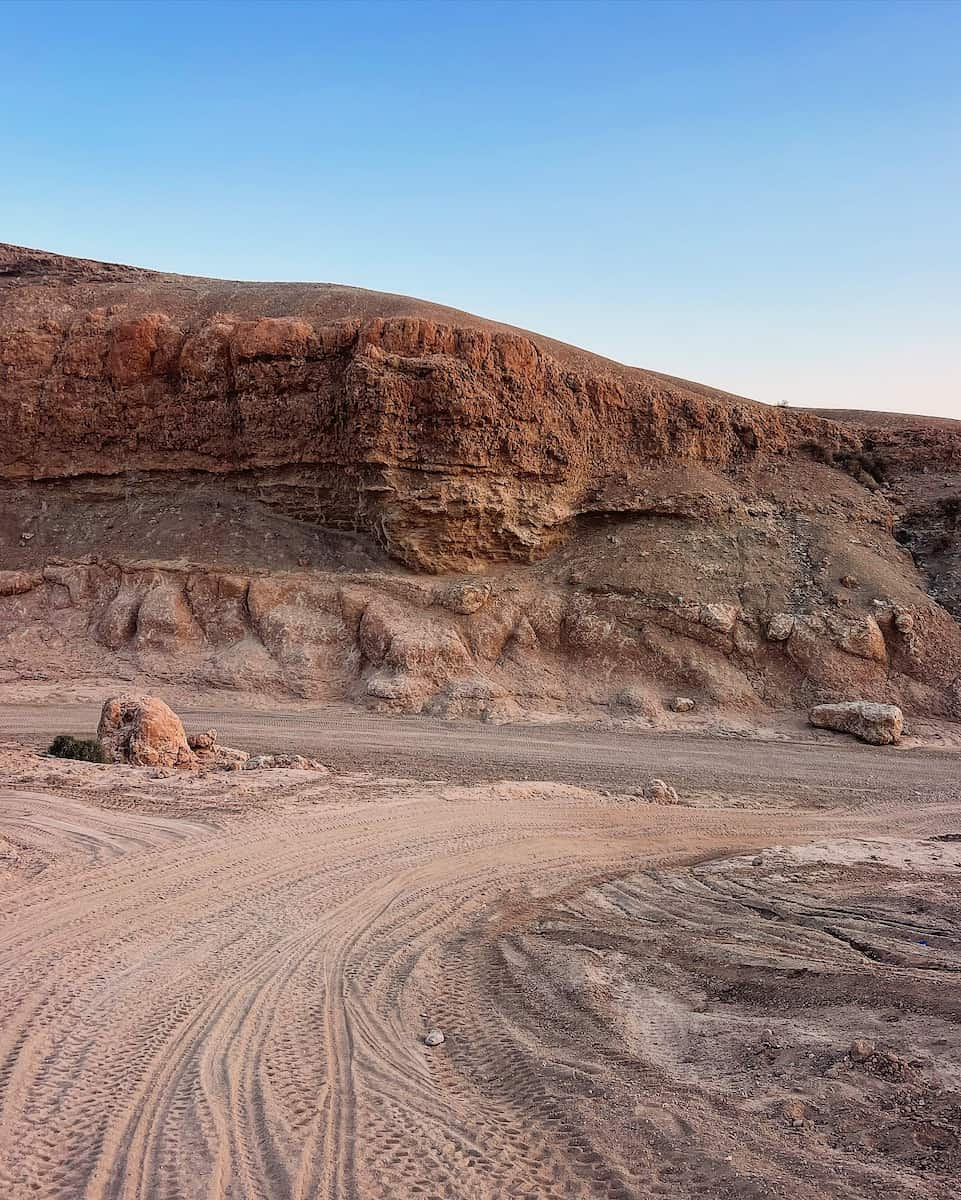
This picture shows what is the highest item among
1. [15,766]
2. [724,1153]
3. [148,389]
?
[148,389]

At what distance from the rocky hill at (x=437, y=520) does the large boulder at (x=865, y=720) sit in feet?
3.07

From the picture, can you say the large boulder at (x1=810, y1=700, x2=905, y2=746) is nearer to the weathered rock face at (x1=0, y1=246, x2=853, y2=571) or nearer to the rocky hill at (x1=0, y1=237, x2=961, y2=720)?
the rocky hill at (x1=0, y1=237, x2=961, y2=720)

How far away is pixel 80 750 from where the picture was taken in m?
12.3

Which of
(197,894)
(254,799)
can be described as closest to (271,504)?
(254,799)

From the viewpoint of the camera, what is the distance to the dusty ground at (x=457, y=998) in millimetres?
3631

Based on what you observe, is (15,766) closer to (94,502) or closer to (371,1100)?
(371,1100)

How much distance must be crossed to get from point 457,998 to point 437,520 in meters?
16.3

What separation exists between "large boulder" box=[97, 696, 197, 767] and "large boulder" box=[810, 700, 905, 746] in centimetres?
1197

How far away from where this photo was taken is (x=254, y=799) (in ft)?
33.4

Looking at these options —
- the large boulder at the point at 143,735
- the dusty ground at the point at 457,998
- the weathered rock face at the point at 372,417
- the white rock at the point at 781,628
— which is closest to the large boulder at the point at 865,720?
the white rock at the point at 781,628

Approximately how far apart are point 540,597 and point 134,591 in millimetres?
9876

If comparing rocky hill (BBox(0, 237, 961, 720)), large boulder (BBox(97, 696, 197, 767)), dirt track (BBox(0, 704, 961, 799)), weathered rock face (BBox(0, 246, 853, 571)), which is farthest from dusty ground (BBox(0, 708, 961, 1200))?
weathered rock face (BBox(0, 246, 853, 571))

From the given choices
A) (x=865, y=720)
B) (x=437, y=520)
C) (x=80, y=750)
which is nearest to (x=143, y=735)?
(x=80, y=750)

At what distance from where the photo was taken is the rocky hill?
61.1 feet
